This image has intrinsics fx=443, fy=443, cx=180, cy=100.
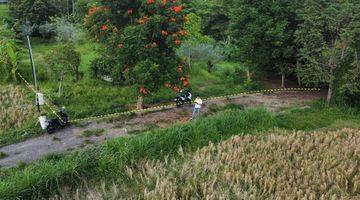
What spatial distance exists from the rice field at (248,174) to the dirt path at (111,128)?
14.2ft

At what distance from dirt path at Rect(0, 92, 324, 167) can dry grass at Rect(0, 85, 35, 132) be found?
3266 mm

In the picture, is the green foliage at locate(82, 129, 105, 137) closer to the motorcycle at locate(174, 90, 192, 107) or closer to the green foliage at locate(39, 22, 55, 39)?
the motorcycle at locate(174, 90, 192, 107)

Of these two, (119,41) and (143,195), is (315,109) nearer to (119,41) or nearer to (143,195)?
(119,41)

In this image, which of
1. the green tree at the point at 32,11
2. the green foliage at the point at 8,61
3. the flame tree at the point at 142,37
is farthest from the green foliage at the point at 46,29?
the flame tree at the point at 142,37

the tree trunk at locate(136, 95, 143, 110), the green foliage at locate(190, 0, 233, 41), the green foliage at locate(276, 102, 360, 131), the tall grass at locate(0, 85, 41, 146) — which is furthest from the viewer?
the green foliage at locate(190, 0, 233, 41)

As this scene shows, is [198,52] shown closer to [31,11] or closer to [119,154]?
[31,11]

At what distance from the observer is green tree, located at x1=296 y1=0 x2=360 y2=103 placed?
2364 centimetres

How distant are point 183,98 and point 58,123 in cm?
687

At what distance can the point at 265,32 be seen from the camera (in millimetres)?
26047

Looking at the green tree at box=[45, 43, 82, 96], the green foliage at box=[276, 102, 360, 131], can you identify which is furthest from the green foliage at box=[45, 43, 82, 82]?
the green foliage at box=[276, 102, 360, 131]

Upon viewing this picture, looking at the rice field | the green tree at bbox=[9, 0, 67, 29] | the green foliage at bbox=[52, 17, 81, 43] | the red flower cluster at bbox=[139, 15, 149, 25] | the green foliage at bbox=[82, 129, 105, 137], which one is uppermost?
the red flower cluster at bbox=[139, 15, 149, 25]

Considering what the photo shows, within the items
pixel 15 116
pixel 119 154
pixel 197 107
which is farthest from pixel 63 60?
pixel 119 154

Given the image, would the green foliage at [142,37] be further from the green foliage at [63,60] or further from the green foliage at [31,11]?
the green foliage at [31,11]

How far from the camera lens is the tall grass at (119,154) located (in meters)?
13.4
